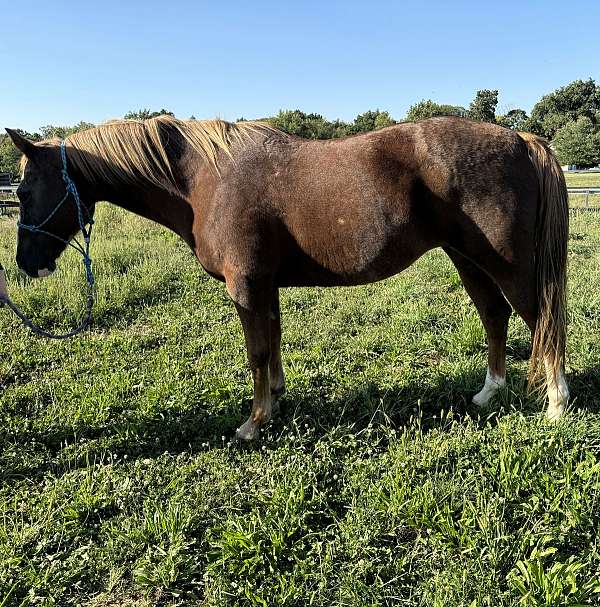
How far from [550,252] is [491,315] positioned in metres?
0.72

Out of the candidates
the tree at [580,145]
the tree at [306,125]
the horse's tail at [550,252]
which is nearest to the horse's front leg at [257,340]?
the horse's tail at [550,252]

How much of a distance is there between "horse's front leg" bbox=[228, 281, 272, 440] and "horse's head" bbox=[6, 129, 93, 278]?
1253 mm

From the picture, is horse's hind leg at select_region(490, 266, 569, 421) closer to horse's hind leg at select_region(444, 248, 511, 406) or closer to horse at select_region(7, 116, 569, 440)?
horse at select_region(7, 116, 569, 440)

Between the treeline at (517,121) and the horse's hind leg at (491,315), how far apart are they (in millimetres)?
17342

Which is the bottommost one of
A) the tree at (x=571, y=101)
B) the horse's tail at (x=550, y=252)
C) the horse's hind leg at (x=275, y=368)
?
the horse's hind leg at (x=275, y=368)

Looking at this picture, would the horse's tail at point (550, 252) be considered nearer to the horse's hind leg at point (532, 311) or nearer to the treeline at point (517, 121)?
the horse's hind leg at point (532, 311)

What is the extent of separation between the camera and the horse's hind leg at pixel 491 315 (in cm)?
346

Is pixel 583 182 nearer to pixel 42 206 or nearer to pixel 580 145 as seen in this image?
pixel 580 145

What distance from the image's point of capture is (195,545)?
226 centimetres

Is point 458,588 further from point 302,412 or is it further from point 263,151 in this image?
point 263,151

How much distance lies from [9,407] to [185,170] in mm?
2267

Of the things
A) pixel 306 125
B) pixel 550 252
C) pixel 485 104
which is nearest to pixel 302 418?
pixel 550 252

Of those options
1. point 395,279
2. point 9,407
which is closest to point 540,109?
point 395,279

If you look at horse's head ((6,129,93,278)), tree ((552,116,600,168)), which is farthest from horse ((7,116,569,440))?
tree ((552,116,600,168))
